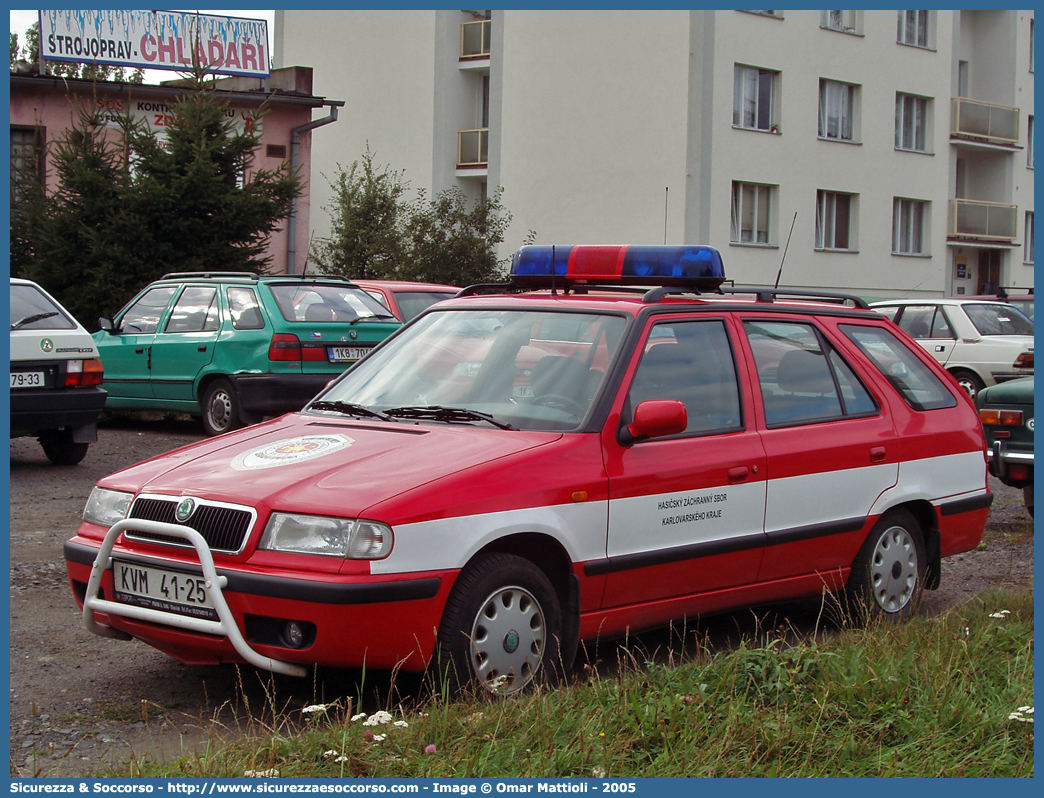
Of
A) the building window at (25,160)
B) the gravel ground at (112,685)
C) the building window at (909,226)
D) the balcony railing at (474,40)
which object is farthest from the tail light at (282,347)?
the balcony railing at (474,40)

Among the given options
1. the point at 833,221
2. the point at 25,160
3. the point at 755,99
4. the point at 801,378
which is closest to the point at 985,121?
the point at 833,221

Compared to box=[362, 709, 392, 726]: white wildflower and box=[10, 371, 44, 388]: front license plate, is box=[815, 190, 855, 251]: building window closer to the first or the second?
box=[10, 371, 44, 388]: front license plate

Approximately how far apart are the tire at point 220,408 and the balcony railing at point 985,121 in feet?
99.6

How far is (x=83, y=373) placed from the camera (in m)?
10.9

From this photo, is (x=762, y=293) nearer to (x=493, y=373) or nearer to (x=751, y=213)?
(x=493, y=373)

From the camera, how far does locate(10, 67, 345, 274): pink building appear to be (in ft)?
83.1

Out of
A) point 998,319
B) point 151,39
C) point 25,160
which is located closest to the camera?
point 998,319

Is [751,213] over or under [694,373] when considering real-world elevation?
over

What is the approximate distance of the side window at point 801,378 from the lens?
5918 millimetres

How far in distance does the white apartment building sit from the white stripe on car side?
21.8 metres

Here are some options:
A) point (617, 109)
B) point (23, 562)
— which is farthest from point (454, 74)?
point (23, 562)

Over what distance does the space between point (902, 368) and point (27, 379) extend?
7.23 m

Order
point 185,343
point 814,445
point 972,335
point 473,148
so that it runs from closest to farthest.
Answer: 1. point 814,445
2. point 185,343
3. point 972,335
4. point 473,148

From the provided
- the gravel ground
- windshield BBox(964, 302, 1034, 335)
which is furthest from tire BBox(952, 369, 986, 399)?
the gravel ground
